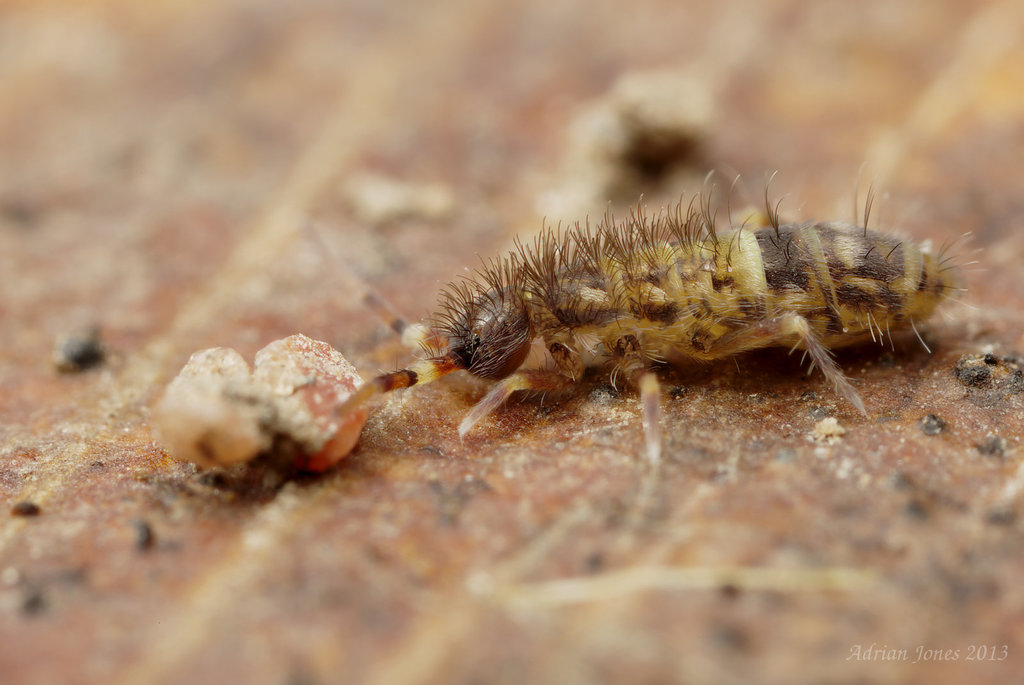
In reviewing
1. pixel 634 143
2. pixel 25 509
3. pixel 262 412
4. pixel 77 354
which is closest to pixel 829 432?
pixel 262 412

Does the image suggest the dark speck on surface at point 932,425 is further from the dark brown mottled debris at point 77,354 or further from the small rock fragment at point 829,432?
the dark brown mottled debris at point 77,354

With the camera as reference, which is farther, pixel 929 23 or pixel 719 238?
pixel 929 23

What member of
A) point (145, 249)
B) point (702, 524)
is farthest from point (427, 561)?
point (145, 249)

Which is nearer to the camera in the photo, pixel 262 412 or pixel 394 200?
pixel 262 412

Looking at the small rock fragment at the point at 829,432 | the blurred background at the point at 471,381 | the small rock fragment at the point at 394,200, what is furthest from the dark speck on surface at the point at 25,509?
the small rock fragment at the point at 829,432

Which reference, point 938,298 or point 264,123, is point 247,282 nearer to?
point 264,123

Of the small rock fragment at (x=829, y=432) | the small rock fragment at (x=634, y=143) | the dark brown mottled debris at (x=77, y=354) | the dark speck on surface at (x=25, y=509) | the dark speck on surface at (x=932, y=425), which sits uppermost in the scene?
the small rock fragment at (x=634, y=143)

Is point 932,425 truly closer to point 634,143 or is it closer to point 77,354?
point 634,143
